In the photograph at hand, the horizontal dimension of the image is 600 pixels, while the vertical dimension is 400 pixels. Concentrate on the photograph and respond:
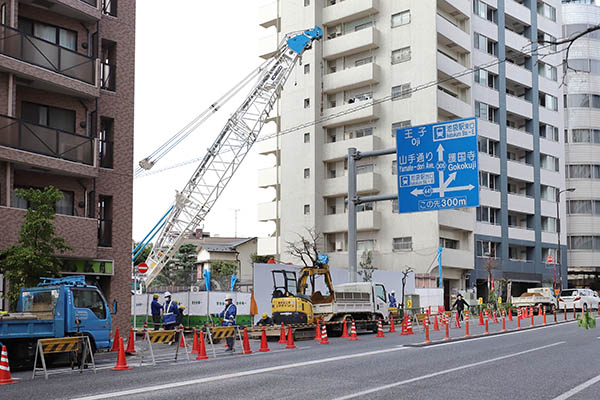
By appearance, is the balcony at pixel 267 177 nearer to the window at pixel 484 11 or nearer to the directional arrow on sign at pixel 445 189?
the window at pixel 484 11

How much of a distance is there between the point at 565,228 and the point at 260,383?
64909mm

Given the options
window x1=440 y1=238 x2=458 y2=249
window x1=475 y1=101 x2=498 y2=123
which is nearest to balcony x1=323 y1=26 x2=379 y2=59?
window x1=475 y1=101 x2=498 y2=123

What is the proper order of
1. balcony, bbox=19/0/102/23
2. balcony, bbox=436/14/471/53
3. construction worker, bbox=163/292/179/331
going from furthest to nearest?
1. balcony, bbox=436/14/471/53
2. balcony, bbox=19/0/102/23
3. construction worker, bbox=163/292/179/331

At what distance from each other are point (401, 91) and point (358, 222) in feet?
36.5

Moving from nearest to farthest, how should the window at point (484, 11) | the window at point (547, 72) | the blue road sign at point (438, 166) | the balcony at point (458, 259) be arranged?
the blue road sign at point (438, 166)
the balcony at point (458, 259)
the window at point (484, 11)
the window at point (547, 72)

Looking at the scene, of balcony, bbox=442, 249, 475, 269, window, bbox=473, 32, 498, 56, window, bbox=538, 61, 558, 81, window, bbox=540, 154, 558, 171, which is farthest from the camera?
window, bbox=538, 61, 558, 81

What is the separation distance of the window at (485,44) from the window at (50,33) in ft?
140

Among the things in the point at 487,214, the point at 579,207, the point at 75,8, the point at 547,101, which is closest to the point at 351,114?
the point at 487,214

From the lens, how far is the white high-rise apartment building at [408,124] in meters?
57.2

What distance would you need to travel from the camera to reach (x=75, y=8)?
26.8 m

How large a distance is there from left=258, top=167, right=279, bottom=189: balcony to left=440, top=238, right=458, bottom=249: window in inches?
626

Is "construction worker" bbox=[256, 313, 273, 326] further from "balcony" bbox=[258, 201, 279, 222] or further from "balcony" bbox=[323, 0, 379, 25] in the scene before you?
"balcony" bbox=[323, 0, 379, 25]

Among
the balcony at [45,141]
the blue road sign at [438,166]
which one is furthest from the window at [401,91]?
the balcony at [45,141]

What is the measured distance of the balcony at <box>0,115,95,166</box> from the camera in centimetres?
2434
